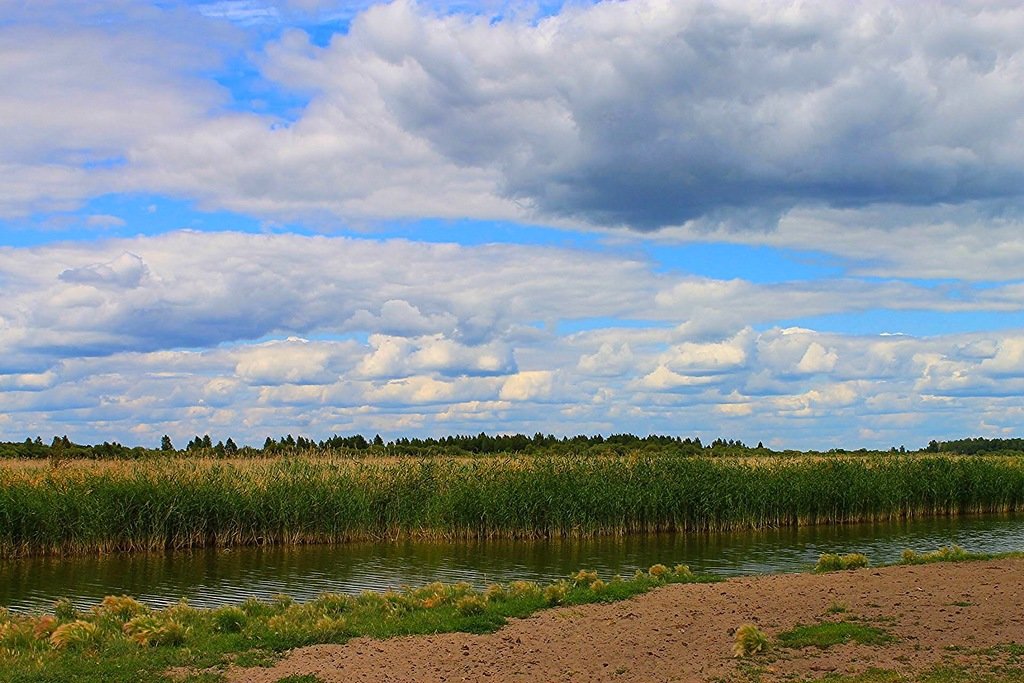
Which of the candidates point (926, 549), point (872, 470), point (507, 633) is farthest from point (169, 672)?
point (872, 470)

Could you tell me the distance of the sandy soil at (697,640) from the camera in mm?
9648

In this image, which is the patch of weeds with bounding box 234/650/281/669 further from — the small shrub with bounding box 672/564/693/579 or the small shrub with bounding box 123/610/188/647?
the small shrub with bounding box 672/564/693/579

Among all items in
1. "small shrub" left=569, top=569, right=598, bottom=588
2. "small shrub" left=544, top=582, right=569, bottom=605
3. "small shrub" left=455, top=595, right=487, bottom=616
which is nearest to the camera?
"small shrub" left=455, top=595, right=487, bottom=616

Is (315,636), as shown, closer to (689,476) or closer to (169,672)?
(169,672)

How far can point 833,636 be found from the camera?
34.2 feet

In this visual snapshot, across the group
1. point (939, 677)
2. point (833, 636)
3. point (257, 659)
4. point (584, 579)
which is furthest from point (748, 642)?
point (257, 659)

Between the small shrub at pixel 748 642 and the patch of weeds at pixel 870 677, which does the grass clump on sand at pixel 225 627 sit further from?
the patch of weeds at pixel 870 677

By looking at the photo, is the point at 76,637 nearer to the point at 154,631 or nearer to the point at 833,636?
the point at 154,631

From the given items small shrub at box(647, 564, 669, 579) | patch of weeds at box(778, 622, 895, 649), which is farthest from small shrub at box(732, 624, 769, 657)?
small shrub at box(647, 564, 669, 579)

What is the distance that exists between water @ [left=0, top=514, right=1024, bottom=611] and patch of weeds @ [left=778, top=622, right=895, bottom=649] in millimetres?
9517

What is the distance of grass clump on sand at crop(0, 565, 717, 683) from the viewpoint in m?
10.1

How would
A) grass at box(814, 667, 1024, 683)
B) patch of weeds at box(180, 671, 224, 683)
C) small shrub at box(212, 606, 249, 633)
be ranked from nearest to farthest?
grass at box(814, 667, 1024, 683) < patch of weeds at box(180, 671, 224, 683) < small shrub at box(212, 606, 249, 633)

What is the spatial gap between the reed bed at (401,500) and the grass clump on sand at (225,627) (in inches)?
504

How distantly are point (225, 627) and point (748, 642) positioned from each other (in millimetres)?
6061
